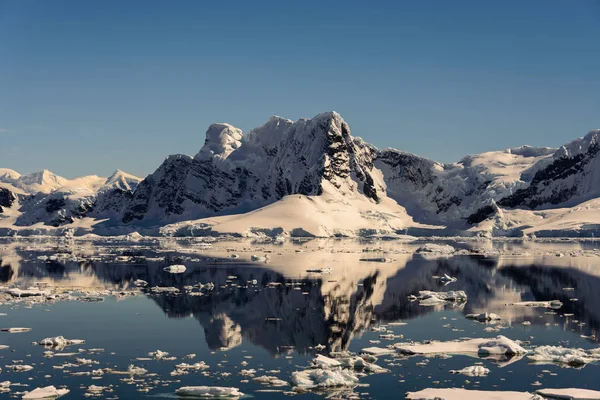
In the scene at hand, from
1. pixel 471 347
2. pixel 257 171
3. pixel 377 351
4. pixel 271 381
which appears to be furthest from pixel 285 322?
pixel 257 171

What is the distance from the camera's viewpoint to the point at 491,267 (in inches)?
2579

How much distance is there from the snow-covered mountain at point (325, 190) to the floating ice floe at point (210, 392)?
110 m

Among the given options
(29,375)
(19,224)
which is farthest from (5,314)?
(19,224)

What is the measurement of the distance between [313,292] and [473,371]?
72.1 feet

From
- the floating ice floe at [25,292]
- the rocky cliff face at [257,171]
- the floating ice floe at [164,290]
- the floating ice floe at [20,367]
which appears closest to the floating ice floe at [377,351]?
the floating ice floe at [20,367]

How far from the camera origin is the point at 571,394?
21.7 metres

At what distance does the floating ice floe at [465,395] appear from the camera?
21.4m

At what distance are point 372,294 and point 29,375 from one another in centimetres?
2591

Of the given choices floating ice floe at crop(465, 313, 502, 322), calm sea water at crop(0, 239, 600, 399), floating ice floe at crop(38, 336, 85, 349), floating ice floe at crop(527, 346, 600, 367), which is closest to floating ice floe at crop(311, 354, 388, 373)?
calm sea water at crop(0, 239, 600, 399)

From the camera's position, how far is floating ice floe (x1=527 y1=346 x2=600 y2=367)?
86.6 feet

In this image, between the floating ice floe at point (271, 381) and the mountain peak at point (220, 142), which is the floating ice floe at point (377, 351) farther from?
the mountain peak at point (220, 142)

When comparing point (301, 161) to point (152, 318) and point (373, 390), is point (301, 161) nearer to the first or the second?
point (152, 318)

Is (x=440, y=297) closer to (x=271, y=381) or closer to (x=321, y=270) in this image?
(x=321, y=270)

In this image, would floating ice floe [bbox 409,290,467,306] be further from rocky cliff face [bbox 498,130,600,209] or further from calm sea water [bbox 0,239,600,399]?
rocky cliff face [bbox 498,130,600,209]
